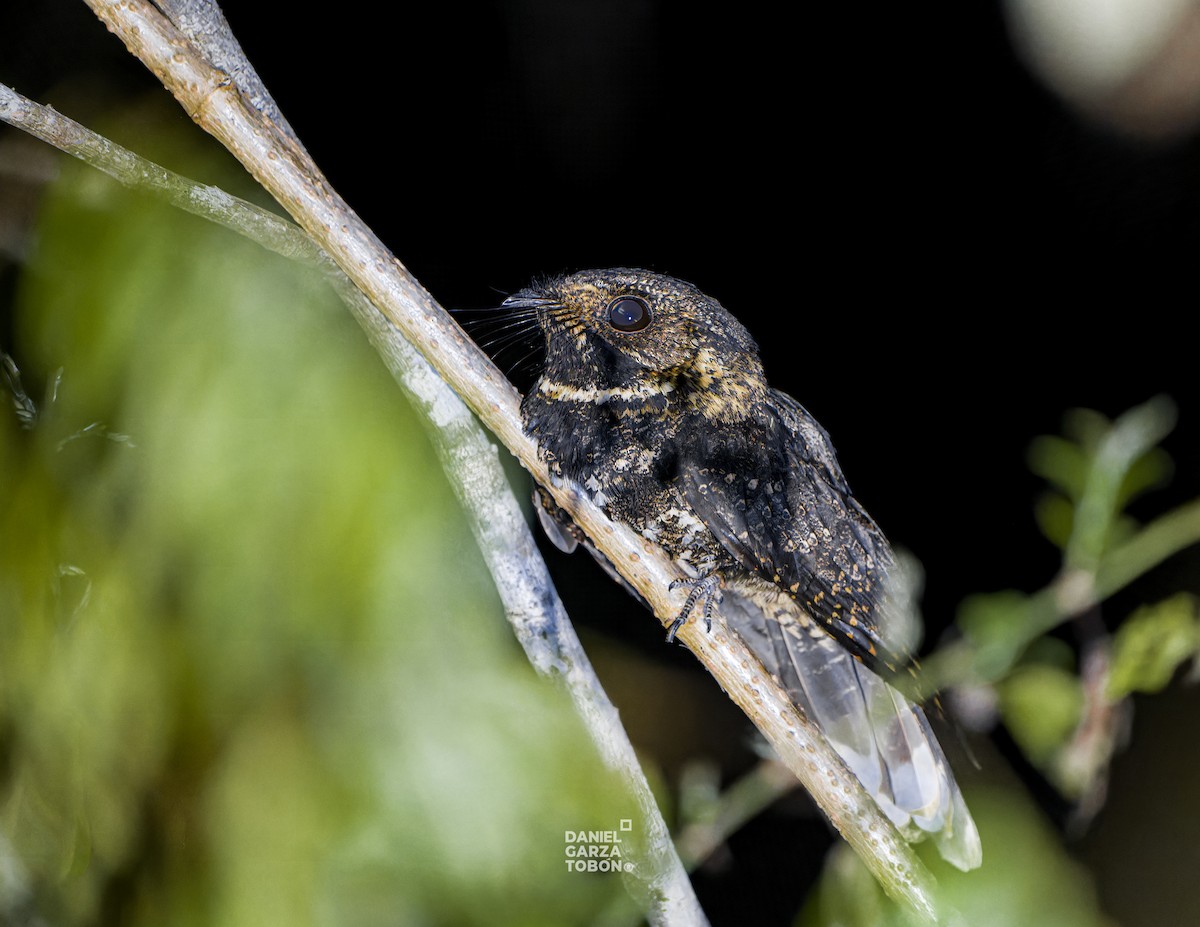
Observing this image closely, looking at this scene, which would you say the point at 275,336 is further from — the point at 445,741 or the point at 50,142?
the point at 445,741

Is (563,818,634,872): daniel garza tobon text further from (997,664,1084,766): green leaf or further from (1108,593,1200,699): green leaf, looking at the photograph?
(1108,593,1200,699): green leaf

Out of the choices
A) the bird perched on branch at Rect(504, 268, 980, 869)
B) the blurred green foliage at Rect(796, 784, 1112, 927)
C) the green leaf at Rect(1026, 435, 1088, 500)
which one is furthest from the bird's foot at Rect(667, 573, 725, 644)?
the green leaf at Rect(1026, 435, 1088, 500)

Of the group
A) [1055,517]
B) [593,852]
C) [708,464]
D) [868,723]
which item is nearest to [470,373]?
[708,464]

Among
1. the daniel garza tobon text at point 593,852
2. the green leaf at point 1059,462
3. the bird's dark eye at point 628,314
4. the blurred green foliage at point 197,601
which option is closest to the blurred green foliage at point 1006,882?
the daniel garza tobon text at point 593,852

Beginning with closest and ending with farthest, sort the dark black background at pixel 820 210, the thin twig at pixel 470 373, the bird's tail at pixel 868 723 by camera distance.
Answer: the thin twig at pixel 470 373, the dark black background at pixel 820 210, the bird's tail at pixel 868 723

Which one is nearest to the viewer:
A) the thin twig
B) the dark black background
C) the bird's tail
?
the thin twig

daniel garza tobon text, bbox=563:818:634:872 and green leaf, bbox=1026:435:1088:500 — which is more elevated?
green leaf, bbox=1026:435:1088:500

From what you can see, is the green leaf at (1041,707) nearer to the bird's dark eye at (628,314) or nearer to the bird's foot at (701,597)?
the bird's foot at (701,597)
